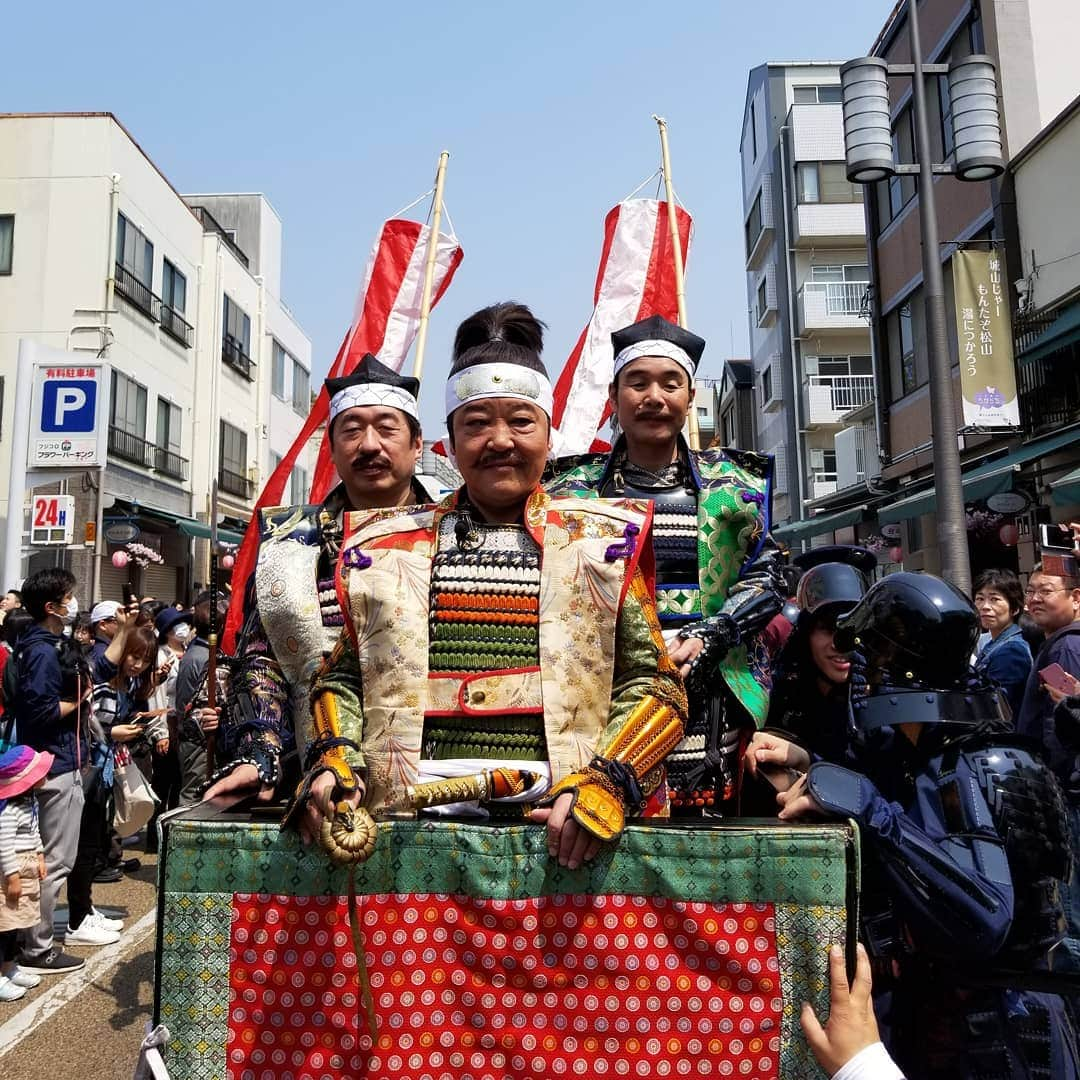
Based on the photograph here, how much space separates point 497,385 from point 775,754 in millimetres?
1019

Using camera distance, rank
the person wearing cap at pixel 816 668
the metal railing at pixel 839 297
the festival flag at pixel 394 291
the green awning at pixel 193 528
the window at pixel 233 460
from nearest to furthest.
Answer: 1. the person wearing cap at pixel 816 668
2. the festival flag at pixel 394 291
3. the green awning at pixel 193 528
4. the window at pixel 233 460
5. the metal railing at pixel 839 297

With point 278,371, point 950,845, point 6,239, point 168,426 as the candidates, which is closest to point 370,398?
point 950,845

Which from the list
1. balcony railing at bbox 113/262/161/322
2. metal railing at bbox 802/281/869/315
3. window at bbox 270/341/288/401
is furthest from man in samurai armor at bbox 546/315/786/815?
metal railing at bbox 802/281/869/315

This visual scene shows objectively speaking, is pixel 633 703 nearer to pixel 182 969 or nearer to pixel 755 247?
pixel 182 969

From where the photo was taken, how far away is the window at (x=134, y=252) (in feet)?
66.3

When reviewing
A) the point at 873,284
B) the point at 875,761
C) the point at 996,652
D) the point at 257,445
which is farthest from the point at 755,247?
the point at 875,761

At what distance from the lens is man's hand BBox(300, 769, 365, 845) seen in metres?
1.78

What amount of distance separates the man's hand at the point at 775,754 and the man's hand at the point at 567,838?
657 mm

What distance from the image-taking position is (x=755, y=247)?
35562 mm

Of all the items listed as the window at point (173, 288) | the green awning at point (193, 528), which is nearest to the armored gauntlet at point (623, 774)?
the green awning at point (193, 528)

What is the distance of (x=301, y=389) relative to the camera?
111 ft

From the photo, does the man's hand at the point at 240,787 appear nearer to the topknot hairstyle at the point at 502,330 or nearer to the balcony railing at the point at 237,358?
the topknot hairstyle at the point at 502,330

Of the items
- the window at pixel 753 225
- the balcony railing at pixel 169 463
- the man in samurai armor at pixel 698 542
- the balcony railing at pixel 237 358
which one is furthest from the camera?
the window at pixel 753 225

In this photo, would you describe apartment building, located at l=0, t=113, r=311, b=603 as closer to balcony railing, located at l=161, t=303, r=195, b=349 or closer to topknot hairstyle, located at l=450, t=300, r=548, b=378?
balcony railing, located at l=161, t=303, r=195, b=349
